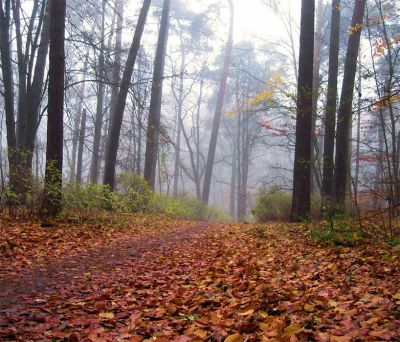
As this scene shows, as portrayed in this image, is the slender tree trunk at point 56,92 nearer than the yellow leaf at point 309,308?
No

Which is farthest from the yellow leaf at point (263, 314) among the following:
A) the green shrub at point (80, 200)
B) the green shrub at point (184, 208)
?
the green shrub at point (184, 208)

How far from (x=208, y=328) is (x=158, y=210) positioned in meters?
12.8

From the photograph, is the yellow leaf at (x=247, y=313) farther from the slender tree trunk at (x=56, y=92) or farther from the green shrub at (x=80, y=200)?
the green shrub at (x=80, y=200)

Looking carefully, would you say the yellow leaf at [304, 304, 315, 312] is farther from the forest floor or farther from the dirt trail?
the dirt trail

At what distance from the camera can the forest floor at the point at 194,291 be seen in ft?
8.63

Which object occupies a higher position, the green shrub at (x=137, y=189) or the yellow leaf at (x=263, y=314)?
the green shrub at (x=137, y=189)

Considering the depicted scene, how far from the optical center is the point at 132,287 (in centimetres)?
405

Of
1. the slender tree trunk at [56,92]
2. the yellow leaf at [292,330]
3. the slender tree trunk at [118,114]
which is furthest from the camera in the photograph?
the slender tree trunk at [118,114]

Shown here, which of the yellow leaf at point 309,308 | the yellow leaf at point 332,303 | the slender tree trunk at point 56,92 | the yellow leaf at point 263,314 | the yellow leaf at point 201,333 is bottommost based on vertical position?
the yellow leaf at point 201,333

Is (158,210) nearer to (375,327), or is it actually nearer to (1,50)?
(1,50)

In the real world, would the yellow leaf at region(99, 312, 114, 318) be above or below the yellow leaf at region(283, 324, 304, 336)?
below

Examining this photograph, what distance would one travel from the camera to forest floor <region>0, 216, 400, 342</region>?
2629 mm

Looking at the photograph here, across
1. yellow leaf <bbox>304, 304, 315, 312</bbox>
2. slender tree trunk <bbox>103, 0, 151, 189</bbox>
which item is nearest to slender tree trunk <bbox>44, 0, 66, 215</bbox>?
slender tree trunk <bbox>103, 0, 151, 189</bbox>

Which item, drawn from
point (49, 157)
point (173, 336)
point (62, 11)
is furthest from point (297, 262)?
point (62, 11)
